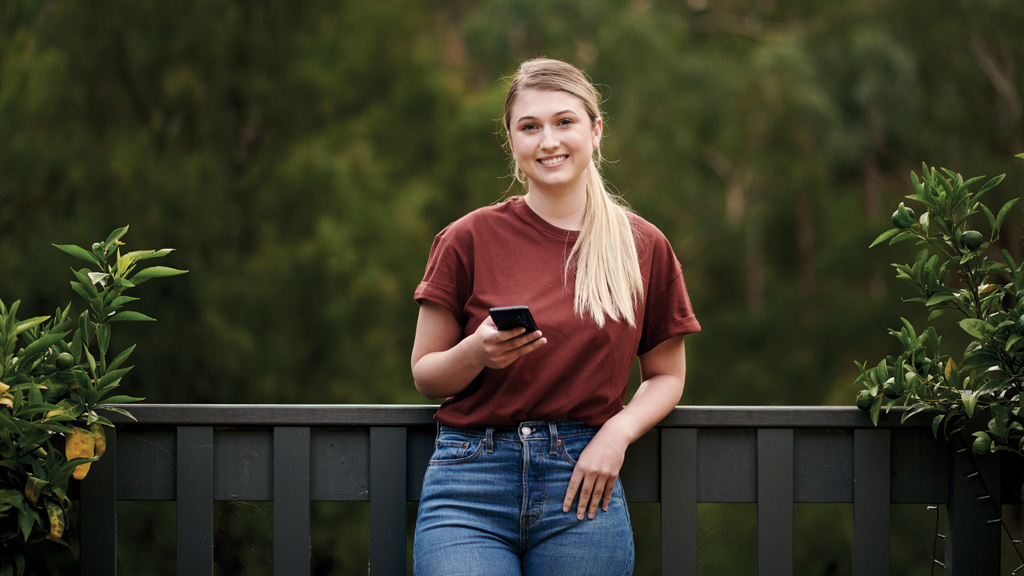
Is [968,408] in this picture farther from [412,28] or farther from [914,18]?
[914,18]

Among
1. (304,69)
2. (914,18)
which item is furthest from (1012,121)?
(304,69)

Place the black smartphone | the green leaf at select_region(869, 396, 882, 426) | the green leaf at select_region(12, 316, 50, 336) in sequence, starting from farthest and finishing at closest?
the green leaf at select_region(869, 396, 882, 426) → the green leaf at select_region(12, 316, 50, 336) → the black smartphone

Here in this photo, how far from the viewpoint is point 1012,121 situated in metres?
9.80

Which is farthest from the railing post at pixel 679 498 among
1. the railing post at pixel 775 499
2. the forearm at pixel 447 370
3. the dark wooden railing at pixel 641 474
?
the forearm at pixel 447 370

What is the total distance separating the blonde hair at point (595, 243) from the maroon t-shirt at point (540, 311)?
2 centimetres

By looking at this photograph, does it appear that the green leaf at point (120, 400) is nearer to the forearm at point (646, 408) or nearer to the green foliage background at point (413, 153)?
the forearm at point (646, 408)

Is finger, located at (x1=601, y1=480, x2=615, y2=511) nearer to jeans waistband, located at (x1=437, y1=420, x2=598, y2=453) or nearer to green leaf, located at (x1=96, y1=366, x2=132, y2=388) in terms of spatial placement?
jeans waistband, located at (x1=437, y1=420, x2=598, y2=453)

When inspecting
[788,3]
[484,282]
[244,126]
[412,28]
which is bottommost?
[484,282]

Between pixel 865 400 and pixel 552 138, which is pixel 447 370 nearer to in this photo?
pixel 552 138

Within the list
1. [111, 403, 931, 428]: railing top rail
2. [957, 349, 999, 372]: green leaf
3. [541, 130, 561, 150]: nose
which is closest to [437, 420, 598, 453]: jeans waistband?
[111, 403, 931, 428]: railing top rail

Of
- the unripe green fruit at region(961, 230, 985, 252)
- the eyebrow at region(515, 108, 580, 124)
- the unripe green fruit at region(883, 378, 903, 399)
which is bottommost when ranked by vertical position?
the unripe green fruit at region(883, 378, 903, 399)

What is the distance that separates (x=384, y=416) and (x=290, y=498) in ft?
0.81

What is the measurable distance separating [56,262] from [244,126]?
6.32 feet

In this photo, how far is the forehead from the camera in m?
1.84
